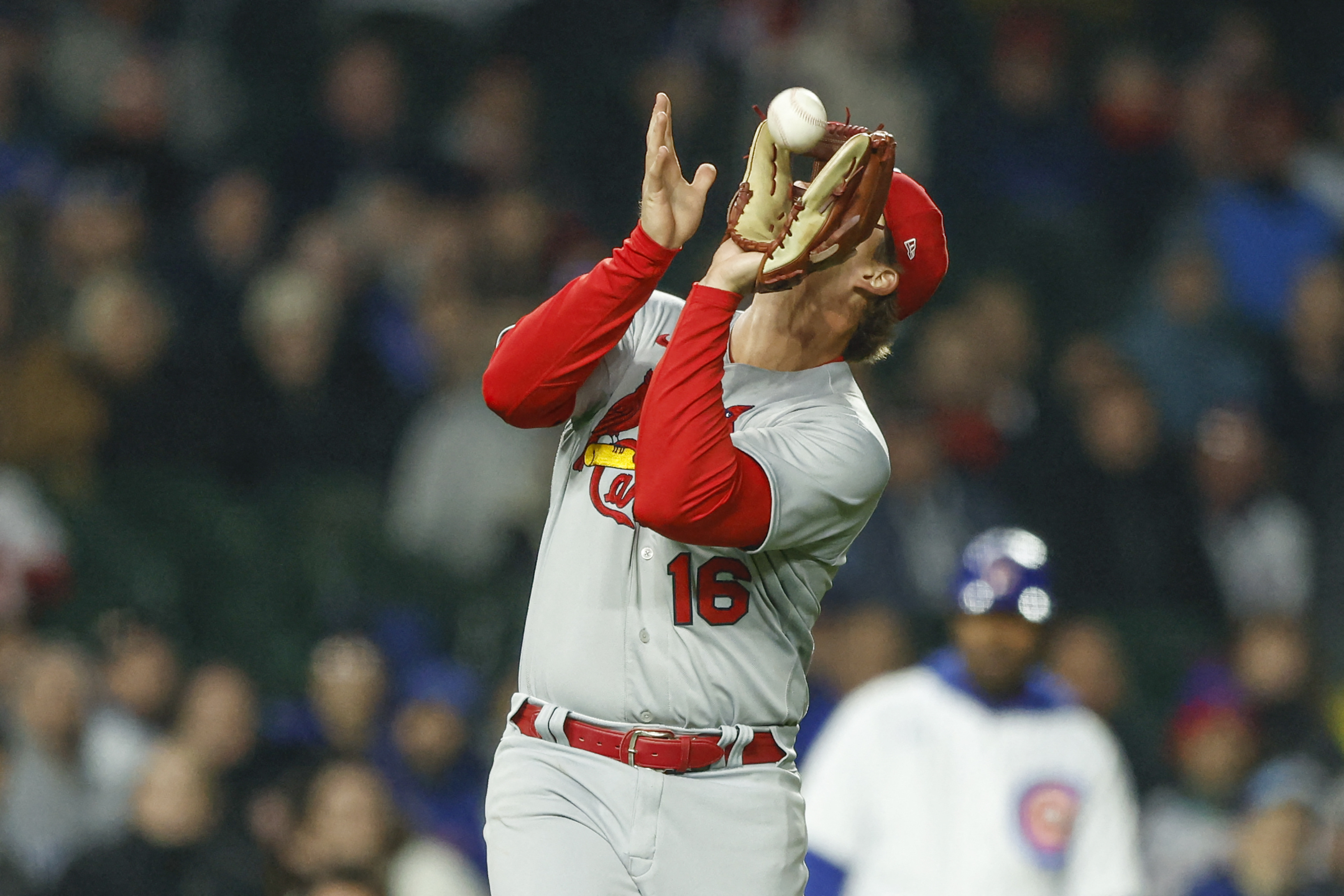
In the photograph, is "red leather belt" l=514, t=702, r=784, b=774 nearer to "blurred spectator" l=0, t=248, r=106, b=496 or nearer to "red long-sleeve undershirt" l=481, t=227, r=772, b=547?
"red long-sleeve undershirt" l=481, t=227, r=772, b=547

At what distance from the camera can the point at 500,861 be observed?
272 cm

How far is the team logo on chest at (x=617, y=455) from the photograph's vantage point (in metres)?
2.85

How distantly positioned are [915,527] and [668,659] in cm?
472

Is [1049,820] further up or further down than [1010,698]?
further down

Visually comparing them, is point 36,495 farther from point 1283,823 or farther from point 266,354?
point 1283,823

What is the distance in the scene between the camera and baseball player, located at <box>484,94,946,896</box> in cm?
266

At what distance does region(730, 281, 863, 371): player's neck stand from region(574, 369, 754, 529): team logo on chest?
114 millimetres

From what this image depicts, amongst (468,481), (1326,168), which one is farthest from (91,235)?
(1326,168)

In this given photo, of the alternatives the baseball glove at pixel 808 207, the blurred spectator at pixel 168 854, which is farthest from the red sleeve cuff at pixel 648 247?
the blurred spectator at pixel 168 854

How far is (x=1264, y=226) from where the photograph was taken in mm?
8961

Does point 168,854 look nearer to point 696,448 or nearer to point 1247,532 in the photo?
point 696,448

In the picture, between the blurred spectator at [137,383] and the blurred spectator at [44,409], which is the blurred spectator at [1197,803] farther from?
the blurred spectator at [44,409]

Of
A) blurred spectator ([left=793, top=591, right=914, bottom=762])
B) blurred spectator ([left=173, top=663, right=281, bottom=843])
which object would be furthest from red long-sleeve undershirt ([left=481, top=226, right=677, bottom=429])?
blurred spectator ([left=793, top=591, right=914, bottom=762])

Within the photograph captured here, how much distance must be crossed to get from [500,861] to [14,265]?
5220 millimetres
